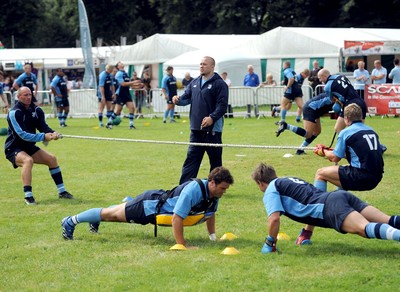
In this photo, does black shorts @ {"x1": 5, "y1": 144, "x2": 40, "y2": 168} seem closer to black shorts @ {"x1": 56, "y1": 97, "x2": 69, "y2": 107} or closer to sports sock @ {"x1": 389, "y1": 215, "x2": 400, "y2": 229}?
sports sock @ {"x1": 389, "y1": 215, "x2": 400, "y2": 229}

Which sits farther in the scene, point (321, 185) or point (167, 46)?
point (167, 46)

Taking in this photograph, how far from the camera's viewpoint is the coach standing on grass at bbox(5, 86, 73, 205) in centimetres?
1116

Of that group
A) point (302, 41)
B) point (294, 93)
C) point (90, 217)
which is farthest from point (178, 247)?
point (302, 41)

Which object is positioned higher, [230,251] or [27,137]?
[27,137]

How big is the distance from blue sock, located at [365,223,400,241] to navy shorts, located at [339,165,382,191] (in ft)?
3.53

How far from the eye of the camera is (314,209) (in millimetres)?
7652

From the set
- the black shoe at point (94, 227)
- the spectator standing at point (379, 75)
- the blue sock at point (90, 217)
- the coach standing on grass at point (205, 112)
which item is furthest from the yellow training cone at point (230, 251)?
the spectator standing at point (379, 75)

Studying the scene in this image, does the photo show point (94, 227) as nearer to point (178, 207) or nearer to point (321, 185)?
point (178, 207)

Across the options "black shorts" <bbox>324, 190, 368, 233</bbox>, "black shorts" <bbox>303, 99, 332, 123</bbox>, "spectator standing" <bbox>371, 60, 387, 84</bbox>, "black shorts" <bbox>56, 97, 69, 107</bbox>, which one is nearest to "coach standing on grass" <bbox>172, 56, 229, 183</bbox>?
"black shorts" <bbox>324, 190, 368, 233</bbox>

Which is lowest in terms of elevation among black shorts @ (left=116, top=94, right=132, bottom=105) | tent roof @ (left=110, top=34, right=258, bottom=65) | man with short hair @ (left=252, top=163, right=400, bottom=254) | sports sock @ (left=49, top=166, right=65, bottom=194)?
sports sock @ (left=49, top=166, right=65, bottom=194)

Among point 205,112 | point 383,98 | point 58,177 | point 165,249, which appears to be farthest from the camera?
point 383,98

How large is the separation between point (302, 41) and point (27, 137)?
2417 centimetres

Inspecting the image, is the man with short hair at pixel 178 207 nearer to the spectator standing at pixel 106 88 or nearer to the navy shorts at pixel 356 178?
the navy shorts at pixel 356 178

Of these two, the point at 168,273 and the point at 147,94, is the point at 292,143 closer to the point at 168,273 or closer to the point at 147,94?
the point at 168,273
